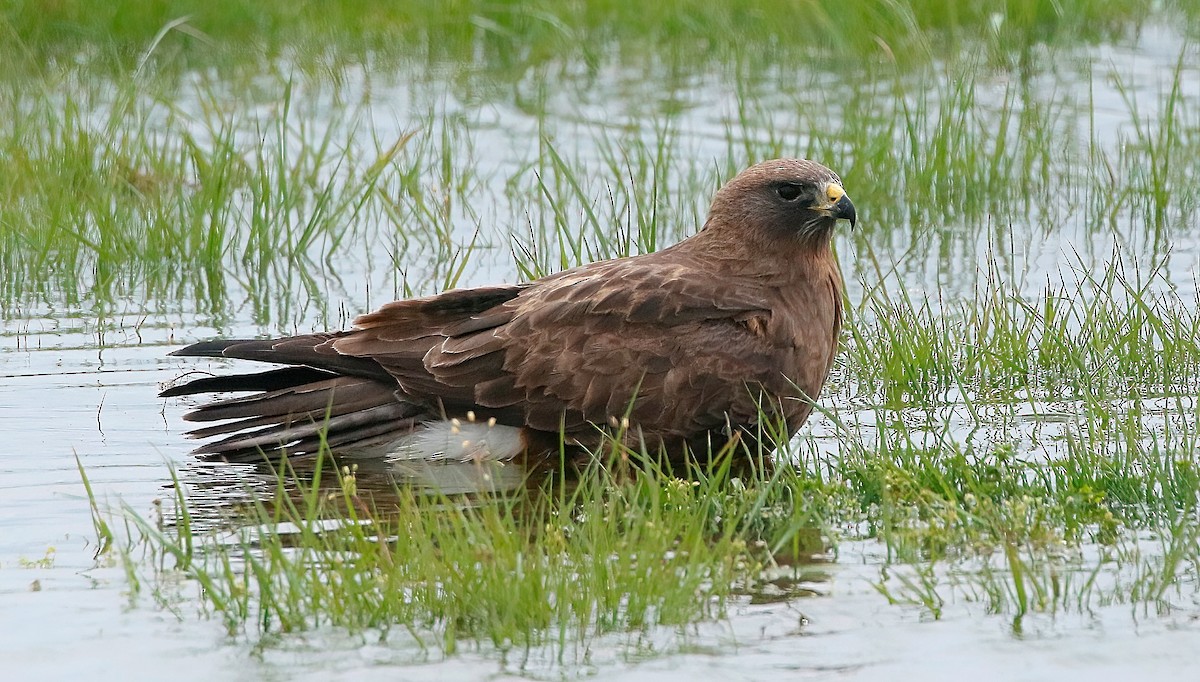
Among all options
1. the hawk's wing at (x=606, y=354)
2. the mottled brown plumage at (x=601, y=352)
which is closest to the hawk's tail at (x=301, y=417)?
the mottled brown plumage at (x=601, y=352)

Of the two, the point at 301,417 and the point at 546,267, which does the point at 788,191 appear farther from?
the point at 301,417

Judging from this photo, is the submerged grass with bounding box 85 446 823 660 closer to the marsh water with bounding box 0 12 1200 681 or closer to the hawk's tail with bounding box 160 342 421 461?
the marsh water with bounding box 0 12 1200 681

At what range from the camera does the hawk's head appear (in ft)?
23.1

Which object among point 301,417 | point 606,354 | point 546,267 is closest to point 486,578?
point 606,354

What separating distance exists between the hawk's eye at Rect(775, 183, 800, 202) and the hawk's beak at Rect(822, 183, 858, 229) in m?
0.13

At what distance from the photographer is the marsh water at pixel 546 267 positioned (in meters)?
4.61

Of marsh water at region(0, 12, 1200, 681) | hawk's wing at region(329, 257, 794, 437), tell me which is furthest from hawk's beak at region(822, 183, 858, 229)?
marsh water at region(0, 12, 1200, 681)

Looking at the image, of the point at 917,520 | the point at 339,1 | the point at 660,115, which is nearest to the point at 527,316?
the point at 917,520

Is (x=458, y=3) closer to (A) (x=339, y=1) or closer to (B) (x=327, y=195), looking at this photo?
(A) (x=339, y=1)

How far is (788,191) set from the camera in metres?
7.12

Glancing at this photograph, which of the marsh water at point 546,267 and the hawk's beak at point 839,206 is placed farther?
the hawk's beak at point 839,206

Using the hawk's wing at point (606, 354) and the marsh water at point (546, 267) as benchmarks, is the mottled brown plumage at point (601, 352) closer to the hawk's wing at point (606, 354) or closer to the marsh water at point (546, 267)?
the hawk's wing at point (606, 354)

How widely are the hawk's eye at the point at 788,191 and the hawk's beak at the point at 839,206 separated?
0.44 ft

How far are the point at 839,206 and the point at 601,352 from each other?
3.81 feet
